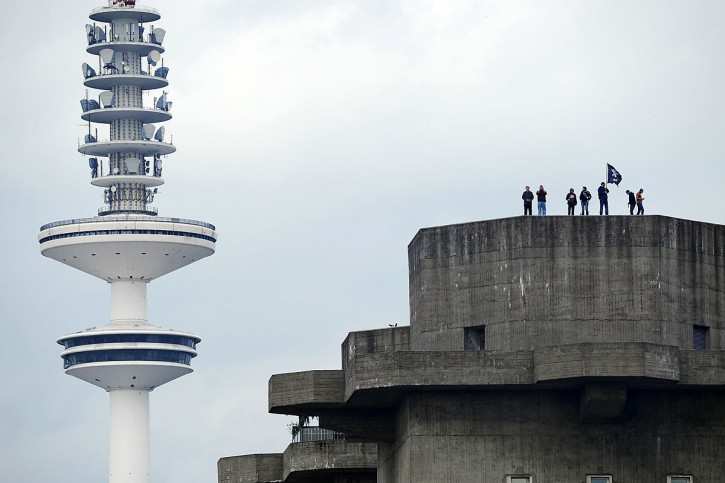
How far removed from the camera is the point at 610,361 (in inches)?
1780

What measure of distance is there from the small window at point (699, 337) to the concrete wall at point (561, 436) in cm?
156

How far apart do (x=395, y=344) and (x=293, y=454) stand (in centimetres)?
1816

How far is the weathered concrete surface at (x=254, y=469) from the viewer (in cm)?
7906

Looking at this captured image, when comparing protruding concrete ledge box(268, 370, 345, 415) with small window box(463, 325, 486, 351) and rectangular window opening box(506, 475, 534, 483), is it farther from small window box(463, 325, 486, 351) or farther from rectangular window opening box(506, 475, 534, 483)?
rectangular window opening box(506, 475, 534, 483)

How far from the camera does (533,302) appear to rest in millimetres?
48531

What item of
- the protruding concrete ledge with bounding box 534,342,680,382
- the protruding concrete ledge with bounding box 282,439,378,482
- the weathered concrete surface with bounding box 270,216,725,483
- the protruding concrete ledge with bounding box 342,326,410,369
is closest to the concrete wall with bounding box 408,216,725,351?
the weathered concrete surface with bounding box 270,216,725,483

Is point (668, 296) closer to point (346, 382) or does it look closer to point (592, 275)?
point (592, 275)

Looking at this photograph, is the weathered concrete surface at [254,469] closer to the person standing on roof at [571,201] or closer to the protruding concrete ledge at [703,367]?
the person standing on roof at [571,201]

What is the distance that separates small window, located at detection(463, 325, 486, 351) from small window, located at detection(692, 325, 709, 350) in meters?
5.37

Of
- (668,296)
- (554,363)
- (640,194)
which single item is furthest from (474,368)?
(640,194)

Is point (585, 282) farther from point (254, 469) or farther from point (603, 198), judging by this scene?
point (254, 469)

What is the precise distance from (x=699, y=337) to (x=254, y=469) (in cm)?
3304

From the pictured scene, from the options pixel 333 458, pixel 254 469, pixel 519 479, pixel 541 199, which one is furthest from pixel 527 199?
pixel 254 469

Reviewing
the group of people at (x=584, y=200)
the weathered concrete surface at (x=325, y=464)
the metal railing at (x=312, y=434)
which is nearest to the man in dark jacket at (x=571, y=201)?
the group of people at (x=584, y=200)
